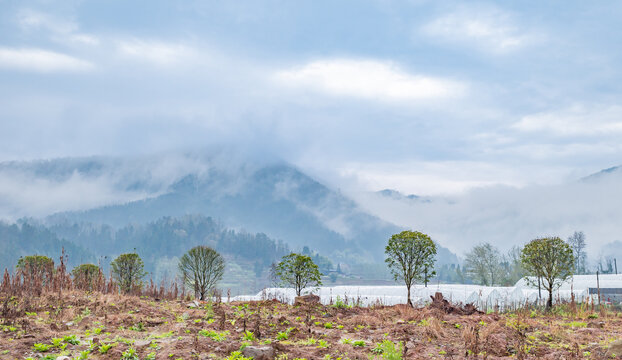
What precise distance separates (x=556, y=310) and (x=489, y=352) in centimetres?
1372

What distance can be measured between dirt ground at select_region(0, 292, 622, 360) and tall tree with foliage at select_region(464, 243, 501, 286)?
72666 millimetres

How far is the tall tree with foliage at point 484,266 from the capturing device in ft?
277

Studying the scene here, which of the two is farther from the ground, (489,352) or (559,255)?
(559,255)

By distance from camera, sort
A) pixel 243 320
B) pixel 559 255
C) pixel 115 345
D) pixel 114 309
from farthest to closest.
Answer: pixel 559 255 → pixel 114 309 → pixel 243 320 → pixel 115 345

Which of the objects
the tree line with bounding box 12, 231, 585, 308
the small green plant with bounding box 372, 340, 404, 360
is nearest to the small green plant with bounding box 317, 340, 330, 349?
the small green plant with bounding box 372, 340, 404, 360

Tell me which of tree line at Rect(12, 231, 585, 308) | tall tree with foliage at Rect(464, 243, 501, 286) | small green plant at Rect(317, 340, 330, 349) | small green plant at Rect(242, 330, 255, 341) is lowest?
tall tree with foliage at Rect(464, 243, 501, 286)

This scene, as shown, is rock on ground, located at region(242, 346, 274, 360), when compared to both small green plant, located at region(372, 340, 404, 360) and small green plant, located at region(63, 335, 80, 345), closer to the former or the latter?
small green plant, located at region(372, 340, 404, 360)

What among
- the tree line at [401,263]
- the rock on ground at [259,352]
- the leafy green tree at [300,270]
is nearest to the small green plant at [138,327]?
the rock on ground at [259,352]

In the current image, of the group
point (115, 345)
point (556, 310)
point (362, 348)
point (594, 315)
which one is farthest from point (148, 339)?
point (556, 310)

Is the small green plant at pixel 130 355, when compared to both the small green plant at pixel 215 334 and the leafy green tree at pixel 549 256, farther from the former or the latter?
the leafy green tree at pixel 549 256

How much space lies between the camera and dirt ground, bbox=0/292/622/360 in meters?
9.48

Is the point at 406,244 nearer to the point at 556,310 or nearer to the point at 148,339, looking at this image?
the point at 556,310

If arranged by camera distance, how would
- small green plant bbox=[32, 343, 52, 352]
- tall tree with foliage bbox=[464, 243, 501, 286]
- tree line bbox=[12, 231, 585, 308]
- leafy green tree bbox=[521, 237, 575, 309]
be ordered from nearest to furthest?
small green plant bbox=[32, 343, 52, 352] < tree line bbox=[12, 231, 585, 308] < leafy green tree bbox=[521, 237, 575, 309] < tall tree with foliage bbox=[464, 243, 501, 286]

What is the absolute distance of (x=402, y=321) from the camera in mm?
14180
